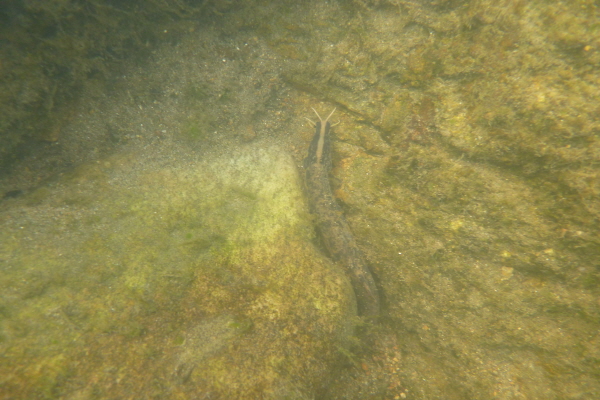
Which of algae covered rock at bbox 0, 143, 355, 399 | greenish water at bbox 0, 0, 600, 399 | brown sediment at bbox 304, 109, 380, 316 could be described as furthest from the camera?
brown sediment at bbox 304, 109, 380, 316

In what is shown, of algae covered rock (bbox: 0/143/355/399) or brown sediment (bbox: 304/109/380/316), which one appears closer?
algae covered rock (bbox: 0/143/355/399)

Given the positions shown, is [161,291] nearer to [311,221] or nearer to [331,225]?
[311,221]

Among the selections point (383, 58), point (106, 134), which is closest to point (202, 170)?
point (106, 134)

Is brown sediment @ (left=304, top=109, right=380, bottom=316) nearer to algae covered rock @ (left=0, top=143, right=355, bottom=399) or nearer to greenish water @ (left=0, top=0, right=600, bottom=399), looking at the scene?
greenish water @ (left=0, top=0, right=600, bottom=399)

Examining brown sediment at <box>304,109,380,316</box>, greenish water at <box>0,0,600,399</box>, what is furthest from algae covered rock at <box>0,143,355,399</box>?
brown sediment at <box>304,109,380,316</box>

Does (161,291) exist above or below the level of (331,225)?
below

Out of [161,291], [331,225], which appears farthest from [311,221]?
[161,291]
